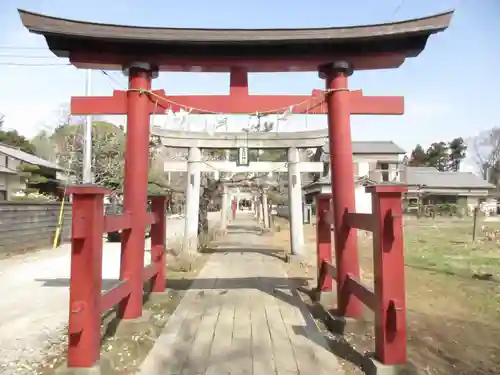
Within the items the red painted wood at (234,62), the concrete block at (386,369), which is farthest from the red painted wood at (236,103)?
the concrete block at (386,369)

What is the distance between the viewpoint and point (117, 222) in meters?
4.04

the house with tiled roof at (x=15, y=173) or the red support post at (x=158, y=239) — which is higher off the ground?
the house with tiled roof at (x=15, y=173)

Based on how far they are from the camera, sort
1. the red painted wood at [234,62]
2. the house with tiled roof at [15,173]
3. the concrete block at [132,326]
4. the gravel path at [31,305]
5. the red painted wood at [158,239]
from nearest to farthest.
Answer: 1. the gravel path at [31,305]
2. the concrete block at [132,326]
3. the red painted wood at [234,62]
4. the red painted wood at [158,239]
5. the house with tiled roof at [15,173]

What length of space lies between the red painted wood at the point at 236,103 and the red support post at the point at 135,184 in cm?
18

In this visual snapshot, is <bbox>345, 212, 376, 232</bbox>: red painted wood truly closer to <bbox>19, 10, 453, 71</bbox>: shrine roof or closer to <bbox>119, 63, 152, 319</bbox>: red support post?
<bbox>19, 10, 453, 71</bbox>: shrine roof

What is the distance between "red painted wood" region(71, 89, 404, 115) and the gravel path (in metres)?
2.76

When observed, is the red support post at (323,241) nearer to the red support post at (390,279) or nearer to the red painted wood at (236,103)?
the red painted wood at (236,103)

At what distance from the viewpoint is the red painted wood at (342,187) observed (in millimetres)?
4645

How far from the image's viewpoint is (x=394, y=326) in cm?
317

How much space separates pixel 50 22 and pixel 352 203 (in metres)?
3.97

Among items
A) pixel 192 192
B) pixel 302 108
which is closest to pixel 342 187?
pixel 302 108

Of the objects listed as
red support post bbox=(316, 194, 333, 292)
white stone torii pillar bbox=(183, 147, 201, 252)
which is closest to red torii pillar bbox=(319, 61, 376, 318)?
red support post bbox=(316, 194, 333, 292)

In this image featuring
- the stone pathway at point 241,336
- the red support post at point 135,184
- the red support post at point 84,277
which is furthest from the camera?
the red support post at point 135,184

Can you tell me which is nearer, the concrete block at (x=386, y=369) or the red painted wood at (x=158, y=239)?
the concrete block at (x=386, y=369)
